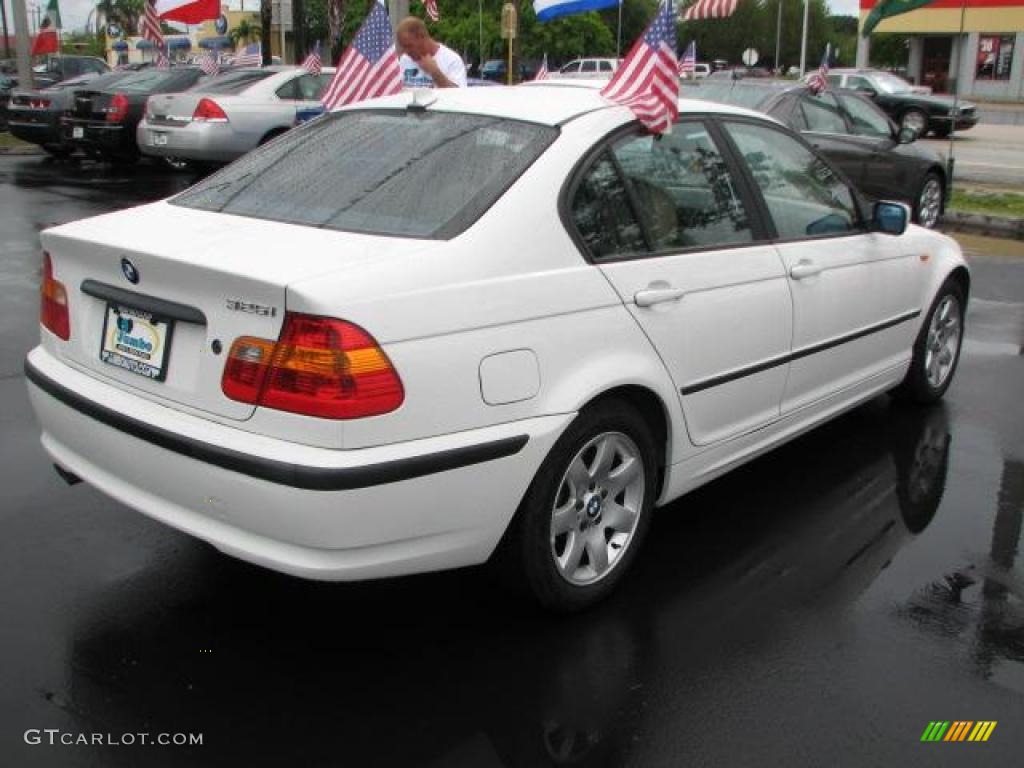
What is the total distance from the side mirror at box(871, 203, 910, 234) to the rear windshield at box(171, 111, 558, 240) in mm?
1956

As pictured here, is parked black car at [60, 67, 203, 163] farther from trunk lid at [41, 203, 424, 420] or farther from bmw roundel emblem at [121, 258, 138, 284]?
bmw roundel emblem at [121, 258, 138, 284]

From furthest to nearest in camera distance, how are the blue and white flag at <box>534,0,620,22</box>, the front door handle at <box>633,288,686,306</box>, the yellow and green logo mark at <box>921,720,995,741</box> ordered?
the blue and white flag at <box>534,0,620,22</box> < the front door handle at <box>633,288,686,306</box> < the yellow and green logo mark at <box>921,720,995,741</box>

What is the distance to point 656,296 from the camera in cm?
357

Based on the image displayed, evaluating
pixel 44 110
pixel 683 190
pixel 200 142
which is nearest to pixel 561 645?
pixel 683 190

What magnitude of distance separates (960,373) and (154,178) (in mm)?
13368

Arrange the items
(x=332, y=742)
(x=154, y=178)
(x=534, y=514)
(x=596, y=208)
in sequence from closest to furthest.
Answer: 1. (x=332, y=742)
2. (x=534, y=514)
3. (x=596, y=208)
4. (x=154, y=178)

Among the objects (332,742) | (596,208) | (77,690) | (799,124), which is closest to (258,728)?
(332,742)

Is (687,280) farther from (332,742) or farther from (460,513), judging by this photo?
(332,742)

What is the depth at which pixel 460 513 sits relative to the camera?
10.1 ft

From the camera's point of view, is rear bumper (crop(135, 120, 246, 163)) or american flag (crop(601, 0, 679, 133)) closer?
american flag (crop(601, 0, 679, 133))

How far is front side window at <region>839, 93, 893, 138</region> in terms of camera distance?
1178 cm

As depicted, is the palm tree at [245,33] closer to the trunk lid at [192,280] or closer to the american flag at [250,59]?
the american flag at [250,59]

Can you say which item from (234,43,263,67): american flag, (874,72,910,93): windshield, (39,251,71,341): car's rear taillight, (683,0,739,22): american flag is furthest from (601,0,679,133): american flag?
(874,72,910,93): windshield

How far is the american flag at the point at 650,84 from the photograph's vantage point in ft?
12.7
